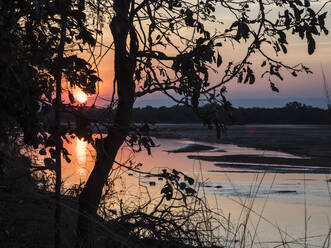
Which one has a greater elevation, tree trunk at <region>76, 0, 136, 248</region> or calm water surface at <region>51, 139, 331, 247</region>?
tree trunk at <region>76, 0, 136, 248</region>

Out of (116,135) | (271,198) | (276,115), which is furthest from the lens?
(276,115)

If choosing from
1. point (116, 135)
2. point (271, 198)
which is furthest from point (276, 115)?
point (116, 135)

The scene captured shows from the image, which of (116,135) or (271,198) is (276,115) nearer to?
(271,198)

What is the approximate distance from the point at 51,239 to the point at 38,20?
332 centimetres

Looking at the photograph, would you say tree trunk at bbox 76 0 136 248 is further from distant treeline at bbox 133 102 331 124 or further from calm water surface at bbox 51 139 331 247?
distant treeline at bbox 133 102 331 124

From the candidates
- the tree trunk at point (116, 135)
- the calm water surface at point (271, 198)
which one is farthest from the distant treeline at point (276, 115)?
the tree trunk at point (116, 135)

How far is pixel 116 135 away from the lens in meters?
5.08

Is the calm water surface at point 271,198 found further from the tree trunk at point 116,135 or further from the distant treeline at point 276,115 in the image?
the distant treeline at point 276,115

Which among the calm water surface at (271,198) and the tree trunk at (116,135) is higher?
the tree trunk at (116,135)

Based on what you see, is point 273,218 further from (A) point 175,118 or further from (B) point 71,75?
(A) point 175,118

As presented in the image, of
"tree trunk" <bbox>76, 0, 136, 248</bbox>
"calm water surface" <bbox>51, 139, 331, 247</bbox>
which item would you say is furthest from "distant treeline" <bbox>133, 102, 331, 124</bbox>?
"tree trunk" <bbox>76, 0, 136, 248</bbox>

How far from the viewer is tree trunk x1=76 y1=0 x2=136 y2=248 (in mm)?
5055

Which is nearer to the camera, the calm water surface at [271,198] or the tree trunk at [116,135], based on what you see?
the tree trunk at [116,135]

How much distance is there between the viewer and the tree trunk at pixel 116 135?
5.05 meters
